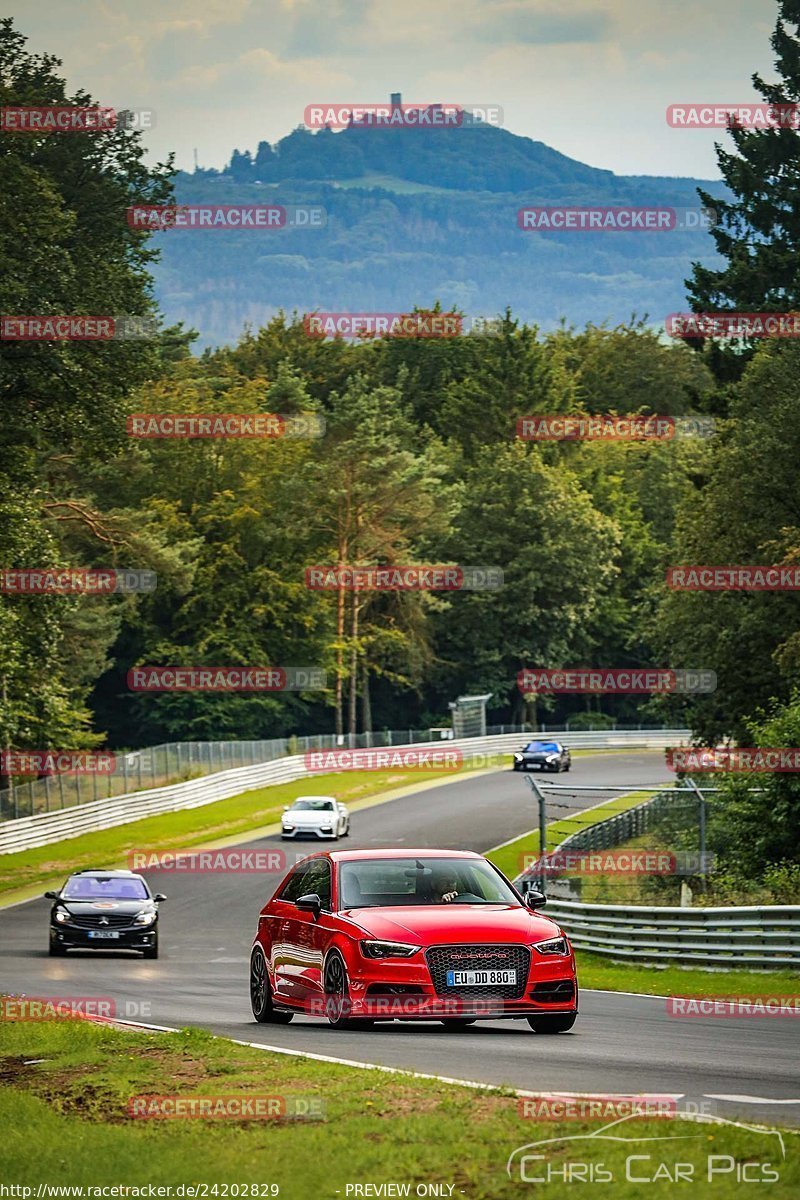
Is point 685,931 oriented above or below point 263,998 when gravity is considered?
below

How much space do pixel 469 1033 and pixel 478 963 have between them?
1.03 metres

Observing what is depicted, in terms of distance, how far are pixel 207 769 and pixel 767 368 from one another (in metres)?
28.8

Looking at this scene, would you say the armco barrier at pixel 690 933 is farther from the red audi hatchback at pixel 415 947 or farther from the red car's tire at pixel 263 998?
the red car's tire at pixel 263 998

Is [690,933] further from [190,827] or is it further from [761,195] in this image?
[761,195]

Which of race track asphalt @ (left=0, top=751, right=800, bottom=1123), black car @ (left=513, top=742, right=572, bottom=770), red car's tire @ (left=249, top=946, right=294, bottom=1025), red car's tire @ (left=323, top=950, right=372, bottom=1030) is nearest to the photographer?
race track asphalt @ (left=0, top=751, right=800, bottom=1123)

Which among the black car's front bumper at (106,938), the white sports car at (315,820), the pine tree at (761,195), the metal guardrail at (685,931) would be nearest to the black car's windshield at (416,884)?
the metal guardrail at (685,931)

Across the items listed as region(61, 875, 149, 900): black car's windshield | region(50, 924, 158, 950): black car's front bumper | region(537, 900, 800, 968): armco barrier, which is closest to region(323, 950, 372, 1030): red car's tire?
region(537, 900, 800, 968): armco barrier

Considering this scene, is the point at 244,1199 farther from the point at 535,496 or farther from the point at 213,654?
the point at 535,496

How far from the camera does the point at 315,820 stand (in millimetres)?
54844

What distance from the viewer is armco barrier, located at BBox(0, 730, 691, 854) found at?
52531mm

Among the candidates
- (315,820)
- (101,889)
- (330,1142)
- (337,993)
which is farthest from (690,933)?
(315,820)

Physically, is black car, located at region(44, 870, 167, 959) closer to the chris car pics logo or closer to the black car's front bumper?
the black car's front bumper

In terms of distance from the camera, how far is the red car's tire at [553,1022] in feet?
48.6

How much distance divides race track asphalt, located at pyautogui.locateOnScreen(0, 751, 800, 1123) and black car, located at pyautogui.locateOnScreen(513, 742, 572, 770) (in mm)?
38705
